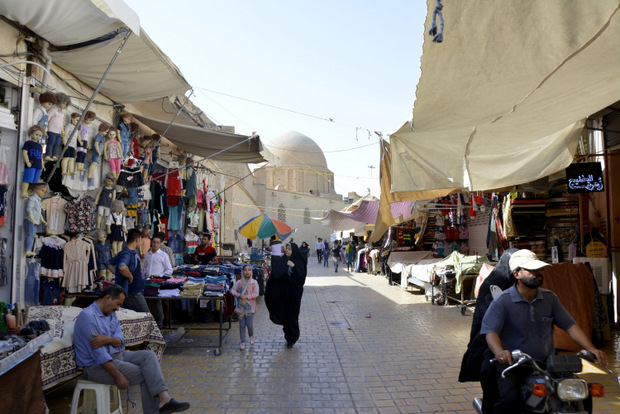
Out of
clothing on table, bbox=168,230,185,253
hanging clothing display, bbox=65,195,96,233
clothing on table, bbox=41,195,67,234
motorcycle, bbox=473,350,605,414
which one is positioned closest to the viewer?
motorcycle, bbox=473,350,605,414

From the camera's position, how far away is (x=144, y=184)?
8.78 m

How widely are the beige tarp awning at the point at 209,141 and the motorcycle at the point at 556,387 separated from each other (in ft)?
21.8

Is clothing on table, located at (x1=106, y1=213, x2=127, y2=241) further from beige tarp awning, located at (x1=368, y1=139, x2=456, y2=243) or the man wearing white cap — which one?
the man wearing white cap

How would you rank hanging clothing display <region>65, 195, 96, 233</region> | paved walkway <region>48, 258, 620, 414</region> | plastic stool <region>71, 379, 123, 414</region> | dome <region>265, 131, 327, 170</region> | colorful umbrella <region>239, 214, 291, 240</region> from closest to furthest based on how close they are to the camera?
1. plastic stool <region>71, 379, 123, 414</region>
2. paved walkway <region>48, 258, 620, 414</region>
3. hanging clothing display <region>65, 195, 96, 233</region>
4. colorful umbrella <region>239, 214, 291, 240</region>
5. dome <region>265, 131, 327, 170</region>

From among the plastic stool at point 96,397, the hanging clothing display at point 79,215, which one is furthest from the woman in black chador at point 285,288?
the plastic stool at point 96,397

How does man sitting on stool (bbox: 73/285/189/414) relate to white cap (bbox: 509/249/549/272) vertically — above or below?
below

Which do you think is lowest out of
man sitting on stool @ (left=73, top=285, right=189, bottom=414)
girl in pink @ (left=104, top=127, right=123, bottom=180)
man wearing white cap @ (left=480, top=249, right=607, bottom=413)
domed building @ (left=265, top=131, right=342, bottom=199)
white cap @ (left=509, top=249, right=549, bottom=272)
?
man sitting on stool @ (left=73, top=285, right=189, bottom=414)

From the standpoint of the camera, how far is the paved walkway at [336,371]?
4.48 meters

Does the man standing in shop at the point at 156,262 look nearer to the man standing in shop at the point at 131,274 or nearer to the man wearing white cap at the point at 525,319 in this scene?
the man standing in shop at the point at 131,274

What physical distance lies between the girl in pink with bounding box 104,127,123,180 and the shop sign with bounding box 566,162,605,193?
7.08 meters

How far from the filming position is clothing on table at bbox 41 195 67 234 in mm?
6133

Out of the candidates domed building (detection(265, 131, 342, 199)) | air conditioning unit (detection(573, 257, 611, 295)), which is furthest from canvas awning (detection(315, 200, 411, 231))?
domed building (detection(265, 131, 342, 199))

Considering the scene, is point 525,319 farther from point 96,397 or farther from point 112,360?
point 96,397

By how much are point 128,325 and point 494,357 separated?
11.7 feet
